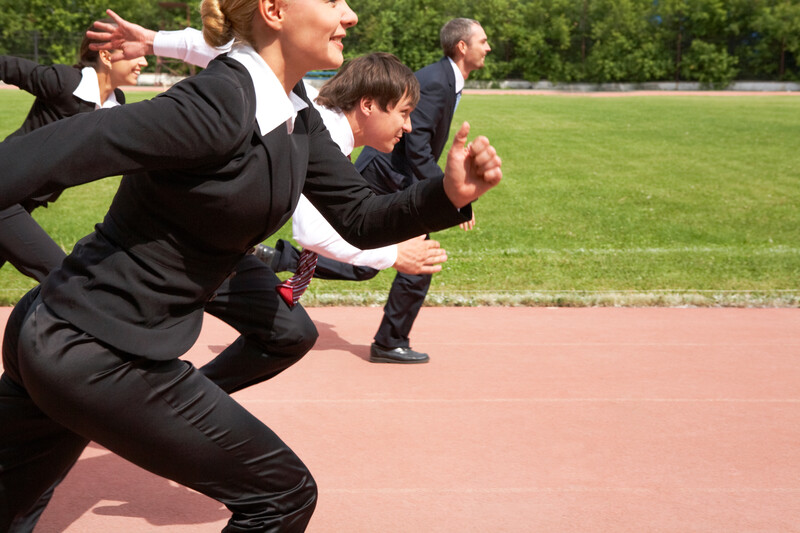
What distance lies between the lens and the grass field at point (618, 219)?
8.69 meters

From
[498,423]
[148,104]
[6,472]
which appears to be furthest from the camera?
[498,423]

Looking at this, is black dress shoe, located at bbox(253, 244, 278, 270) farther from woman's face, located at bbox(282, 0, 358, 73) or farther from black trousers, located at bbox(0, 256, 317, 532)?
woman's face, located at bbox(282, 0, 358, 73)

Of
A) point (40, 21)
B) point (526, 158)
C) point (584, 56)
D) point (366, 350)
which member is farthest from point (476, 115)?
point (40, 21)

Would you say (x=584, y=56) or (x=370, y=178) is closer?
(x=370, y=178)

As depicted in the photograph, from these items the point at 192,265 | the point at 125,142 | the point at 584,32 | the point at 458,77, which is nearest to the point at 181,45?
the point at 192,265

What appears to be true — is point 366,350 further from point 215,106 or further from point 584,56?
point 584,56

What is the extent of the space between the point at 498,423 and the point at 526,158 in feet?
50.2

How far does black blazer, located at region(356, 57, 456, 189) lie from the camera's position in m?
6.11

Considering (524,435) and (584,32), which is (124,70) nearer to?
Answer: (524,435)

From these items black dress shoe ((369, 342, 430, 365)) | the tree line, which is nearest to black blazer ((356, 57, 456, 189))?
black dress shoe ((369, 342, 430, 365))

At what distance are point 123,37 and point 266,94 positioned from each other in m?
2.08

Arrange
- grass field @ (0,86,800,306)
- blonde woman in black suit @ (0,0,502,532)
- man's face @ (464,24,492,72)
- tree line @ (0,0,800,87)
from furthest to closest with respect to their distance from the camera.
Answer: tree line @ (0,0,800,87) → grass field @ (0,86,800,306) → man's face @ (464,24,492,72) → blonde woman in black suit @ (0,0,502,532)

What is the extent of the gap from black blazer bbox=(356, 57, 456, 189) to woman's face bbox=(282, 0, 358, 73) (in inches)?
137

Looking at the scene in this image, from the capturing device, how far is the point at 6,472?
260 centimetres
